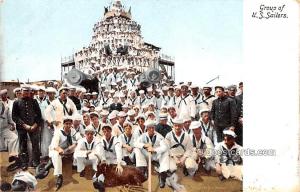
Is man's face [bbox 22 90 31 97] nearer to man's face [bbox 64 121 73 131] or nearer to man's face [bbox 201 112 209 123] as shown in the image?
man's face [bbox 64 121 73 131]

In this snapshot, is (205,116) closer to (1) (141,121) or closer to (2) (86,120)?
(1) (141,121)

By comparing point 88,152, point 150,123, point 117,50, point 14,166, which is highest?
point 117,50

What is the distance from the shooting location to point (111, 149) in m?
3.68

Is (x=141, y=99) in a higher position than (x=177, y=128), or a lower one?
higher

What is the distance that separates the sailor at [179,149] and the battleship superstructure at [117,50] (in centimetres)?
50

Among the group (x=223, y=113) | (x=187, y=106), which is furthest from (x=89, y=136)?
(x=223, y=113)

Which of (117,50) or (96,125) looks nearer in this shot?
(96,125)

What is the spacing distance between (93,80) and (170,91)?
0.69 meters

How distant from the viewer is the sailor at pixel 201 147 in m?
3.69

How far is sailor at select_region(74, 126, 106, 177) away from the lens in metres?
3.64

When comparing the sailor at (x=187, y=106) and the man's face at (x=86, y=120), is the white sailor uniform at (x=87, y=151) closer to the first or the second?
the man's face at (x=86, y=120)

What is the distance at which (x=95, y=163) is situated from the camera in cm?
367

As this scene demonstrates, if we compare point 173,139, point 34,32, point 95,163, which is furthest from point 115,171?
point 34,32

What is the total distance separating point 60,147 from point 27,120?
1.21 ft
